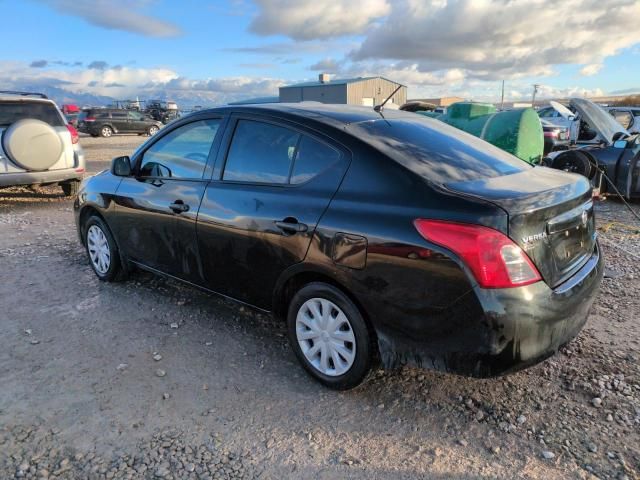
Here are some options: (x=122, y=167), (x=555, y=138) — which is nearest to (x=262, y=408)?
(x=122, y=167)

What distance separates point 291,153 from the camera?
307 cm

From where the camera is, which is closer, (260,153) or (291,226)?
(291,226)

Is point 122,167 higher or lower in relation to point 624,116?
lower

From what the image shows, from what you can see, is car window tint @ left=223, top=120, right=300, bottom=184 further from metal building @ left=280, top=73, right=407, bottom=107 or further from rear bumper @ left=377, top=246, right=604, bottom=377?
metal building @ left=280, top=73, right=407, bottom=107

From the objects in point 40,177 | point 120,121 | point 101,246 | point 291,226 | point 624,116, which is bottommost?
point 101,246

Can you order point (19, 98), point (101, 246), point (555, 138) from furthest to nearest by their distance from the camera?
point (555, 138) → point (19, 98) → point (101, 246)

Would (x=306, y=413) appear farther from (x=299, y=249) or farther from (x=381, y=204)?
(x=381, y=204)

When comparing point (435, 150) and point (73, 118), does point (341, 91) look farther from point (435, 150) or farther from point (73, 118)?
point (435, 150)

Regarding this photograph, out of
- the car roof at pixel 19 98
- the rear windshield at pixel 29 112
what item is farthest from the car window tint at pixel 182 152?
the car roof at pixel 19 98

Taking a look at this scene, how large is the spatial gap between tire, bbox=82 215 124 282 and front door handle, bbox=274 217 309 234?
90.5 inches

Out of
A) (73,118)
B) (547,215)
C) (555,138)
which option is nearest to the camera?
(547,215)

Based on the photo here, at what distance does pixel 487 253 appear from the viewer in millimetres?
2250

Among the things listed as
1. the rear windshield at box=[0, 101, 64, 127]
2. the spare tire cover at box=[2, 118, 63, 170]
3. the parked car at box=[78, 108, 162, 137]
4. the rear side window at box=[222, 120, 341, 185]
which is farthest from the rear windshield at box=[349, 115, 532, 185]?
the parked car at box=[78, 108, 162, 137]

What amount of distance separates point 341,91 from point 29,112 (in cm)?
3949
